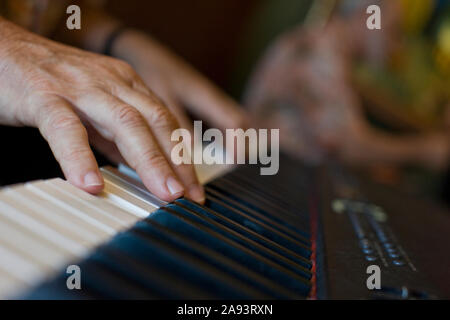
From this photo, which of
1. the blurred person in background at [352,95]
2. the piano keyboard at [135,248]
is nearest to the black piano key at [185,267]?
the piano keyboard at [135,248]

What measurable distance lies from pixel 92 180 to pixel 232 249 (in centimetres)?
18

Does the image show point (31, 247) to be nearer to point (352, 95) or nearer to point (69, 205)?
point (69, 205)

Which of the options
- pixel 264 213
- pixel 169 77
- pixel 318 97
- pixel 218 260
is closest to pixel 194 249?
pixel 218 260

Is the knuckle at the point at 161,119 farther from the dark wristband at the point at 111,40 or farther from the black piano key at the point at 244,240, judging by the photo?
the dark wristband at the point at 111,40

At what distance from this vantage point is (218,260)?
405 mm

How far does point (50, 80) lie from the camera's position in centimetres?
57

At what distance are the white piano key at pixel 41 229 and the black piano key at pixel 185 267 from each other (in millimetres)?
37

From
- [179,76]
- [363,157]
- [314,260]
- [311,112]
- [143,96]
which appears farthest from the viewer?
[363,157]

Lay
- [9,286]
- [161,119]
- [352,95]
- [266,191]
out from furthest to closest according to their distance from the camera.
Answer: [352,95] < [266,191] < [161,119] < [9,286]

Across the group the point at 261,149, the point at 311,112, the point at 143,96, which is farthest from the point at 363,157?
the point at 143,96

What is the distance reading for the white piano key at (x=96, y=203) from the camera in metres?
0.43

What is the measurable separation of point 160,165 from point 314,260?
0.79ft

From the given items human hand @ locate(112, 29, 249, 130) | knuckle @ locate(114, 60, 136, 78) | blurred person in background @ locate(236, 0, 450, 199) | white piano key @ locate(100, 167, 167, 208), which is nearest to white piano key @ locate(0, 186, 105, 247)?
white piano key @ locate(100, 167, 167, 208)

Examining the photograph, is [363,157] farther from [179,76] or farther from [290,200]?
[290,200]
